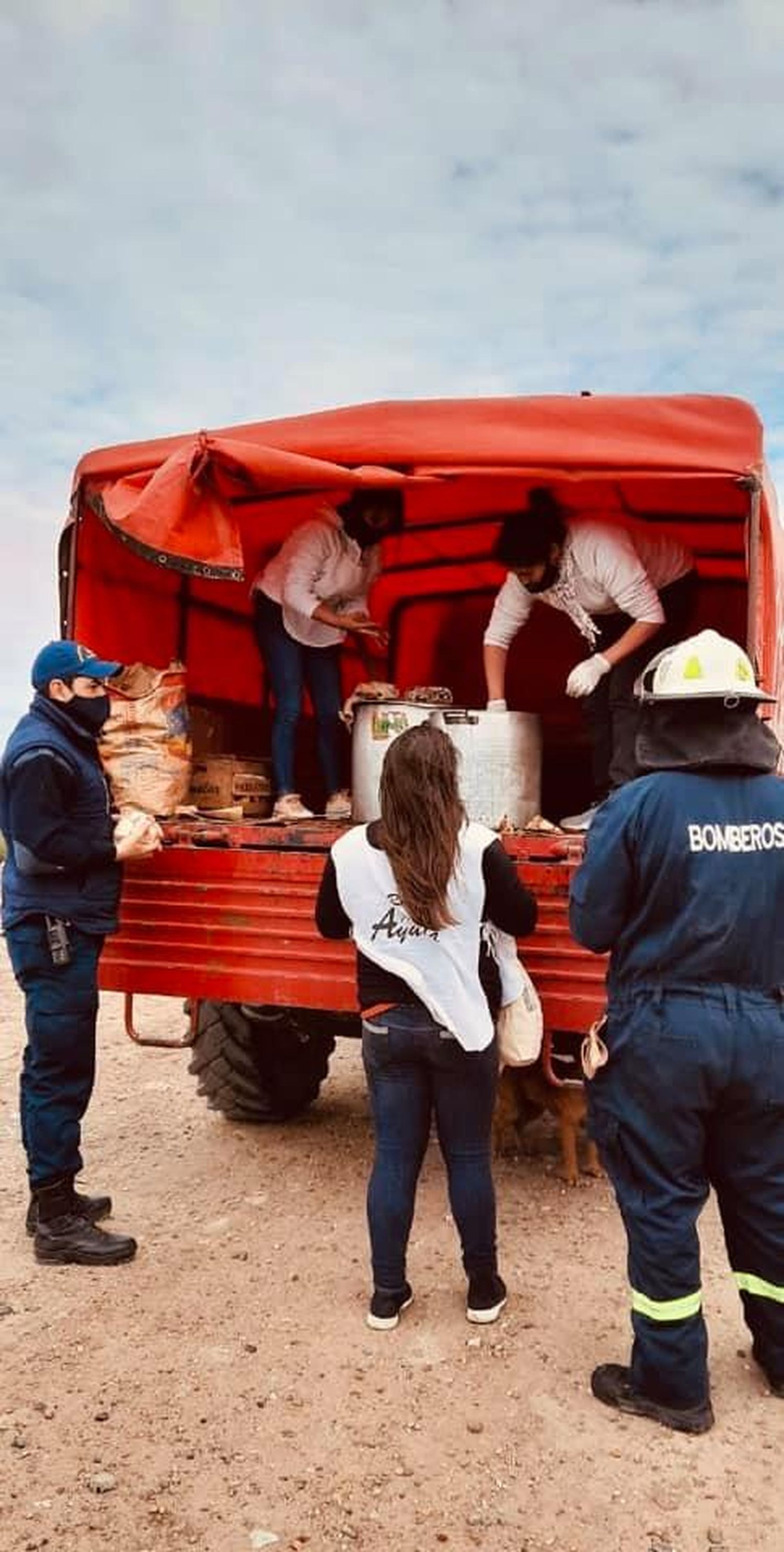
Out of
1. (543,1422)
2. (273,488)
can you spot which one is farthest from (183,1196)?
(273,488)

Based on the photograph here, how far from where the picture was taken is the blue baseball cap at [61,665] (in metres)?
3.76

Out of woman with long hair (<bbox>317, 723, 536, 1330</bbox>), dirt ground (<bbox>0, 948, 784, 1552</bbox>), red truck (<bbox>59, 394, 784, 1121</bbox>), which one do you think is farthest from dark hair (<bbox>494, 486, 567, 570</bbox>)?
dirt ground (<bbox>0, 948, 784, 1552</bbox>)

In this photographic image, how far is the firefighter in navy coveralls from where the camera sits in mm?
2760

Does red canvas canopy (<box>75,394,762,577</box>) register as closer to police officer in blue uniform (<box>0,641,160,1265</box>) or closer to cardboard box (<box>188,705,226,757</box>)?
police officer in blue uniform (<box>0,641,160,1265</box>)

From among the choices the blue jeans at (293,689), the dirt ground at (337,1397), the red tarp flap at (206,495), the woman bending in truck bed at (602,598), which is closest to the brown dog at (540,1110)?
the dirt ground at (337,1397)

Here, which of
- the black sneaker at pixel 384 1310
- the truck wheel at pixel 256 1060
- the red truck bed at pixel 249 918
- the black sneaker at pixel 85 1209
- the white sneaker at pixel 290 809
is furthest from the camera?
the truck wheel at pixel 256 1060

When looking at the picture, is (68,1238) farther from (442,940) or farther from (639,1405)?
(639,1405)

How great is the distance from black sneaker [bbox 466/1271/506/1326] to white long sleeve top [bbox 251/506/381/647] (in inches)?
99.7

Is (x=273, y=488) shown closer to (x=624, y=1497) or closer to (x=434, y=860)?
(x=434, y=860)

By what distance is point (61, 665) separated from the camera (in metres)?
3.76

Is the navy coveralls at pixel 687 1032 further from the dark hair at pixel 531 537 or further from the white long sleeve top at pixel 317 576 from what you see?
the white long sleeve top at pixel 317 576

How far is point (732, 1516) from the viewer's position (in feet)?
8.14

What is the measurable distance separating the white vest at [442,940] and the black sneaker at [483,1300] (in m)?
0.70

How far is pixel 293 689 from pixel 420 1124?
2156 mm
